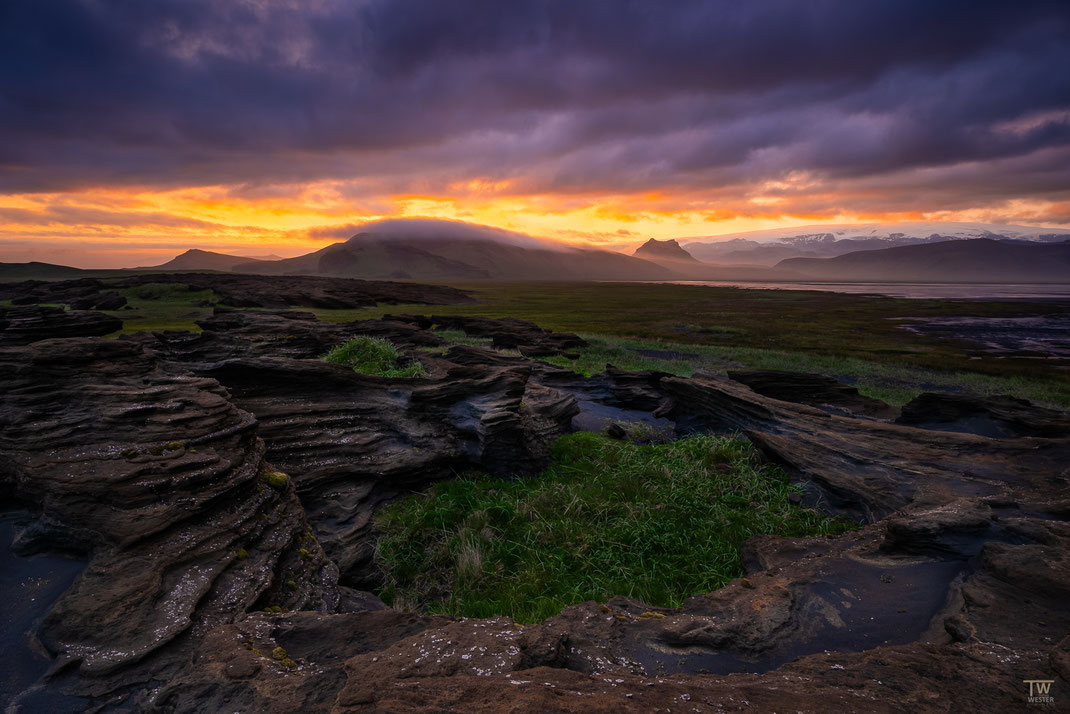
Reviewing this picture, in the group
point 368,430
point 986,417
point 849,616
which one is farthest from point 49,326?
point 986,417

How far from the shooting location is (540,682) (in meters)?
3.47

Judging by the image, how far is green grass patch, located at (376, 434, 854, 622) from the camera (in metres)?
7.89

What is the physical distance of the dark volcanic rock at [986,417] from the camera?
12.1 metres

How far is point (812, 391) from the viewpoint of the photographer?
19453 millimetres

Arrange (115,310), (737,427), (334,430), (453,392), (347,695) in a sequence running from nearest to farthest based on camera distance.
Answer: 1. (347,695)
2. (334,430)
3. (453,392)
4. (737,427)
5. (115,310)

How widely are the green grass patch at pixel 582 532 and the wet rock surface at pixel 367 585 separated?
746mm

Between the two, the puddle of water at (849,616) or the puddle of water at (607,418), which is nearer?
the puddle of water at (849,616)

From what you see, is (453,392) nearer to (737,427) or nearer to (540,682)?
(737,427)

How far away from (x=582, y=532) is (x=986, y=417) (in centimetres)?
1335

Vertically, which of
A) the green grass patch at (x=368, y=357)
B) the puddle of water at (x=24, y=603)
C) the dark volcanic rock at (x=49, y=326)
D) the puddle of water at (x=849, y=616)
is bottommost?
the puddle of water at (x=849, y=616)

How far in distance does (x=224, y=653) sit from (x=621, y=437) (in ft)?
40.2

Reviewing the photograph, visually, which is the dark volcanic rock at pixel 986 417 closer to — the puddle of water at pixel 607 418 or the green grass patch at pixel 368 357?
the puddle of water at pixel 607 418

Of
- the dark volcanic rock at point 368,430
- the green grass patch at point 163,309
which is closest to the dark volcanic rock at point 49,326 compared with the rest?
the green grass patch at point 163,309

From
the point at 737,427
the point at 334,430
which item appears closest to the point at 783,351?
the point at 737,427
